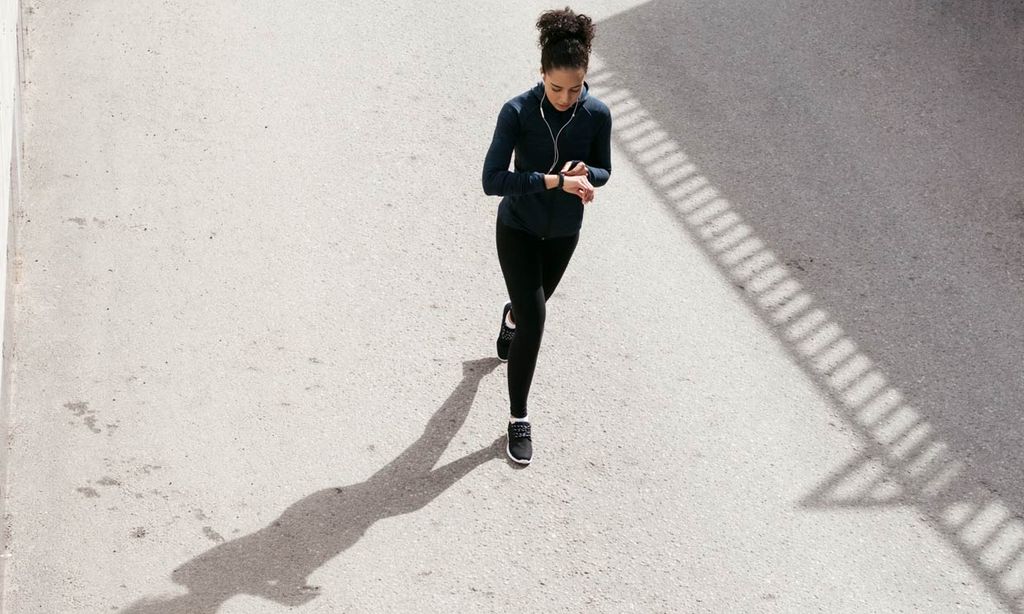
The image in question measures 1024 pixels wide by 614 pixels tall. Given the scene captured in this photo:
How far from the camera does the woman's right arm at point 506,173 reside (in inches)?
207

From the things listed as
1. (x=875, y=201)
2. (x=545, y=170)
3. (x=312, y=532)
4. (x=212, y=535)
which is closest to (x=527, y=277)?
(x=545, y=170)

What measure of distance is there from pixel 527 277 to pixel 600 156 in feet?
2.00

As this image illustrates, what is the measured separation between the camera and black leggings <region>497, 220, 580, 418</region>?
554cm

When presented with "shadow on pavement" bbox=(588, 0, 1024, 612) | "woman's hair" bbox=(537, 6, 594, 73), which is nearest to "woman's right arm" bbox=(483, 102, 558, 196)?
"woman's hair" bbox=(537, 6, 594, 73)

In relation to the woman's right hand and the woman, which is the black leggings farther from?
the woman's right hand

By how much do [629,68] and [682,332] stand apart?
2.86 metres

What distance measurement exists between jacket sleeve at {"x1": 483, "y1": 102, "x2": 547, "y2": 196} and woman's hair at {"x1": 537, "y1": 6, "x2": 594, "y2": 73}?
0.28m

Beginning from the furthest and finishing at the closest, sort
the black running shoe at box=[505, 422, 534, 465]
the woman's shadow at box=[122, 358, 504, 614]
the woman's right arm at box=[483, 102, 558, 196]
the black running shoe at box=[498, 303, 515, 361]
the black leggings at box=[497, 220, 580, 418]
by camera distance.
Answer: the black running shoe at box=[498, 303, 515, 361]
the black running shoe at box=[505, 422, 534, 465]
the black leggings at box=[497, 220, 580, 418]
the woman's right arm at box=[483, 102, 558, 196]
the woman's shadow at box=[122, 358, 504, 614]

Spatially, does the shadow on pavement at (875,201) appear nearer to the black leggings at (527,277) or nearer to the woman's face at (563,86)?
the black leggings at (527,277)

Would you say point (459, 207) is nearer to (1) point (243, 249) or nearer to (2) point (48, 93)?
(1) point (243, 249)

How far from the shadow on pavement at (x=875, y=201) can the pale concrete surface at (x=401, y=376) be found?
4 cm

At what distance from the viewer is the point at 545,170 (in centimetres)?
543

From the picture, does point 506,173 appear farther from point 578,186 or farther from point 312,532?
point 312,532

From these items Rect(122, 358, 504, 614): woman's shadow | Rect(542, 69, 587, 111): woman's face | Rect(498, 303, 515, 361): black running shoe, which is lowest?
Rect(122, 358, 504, 614): woman's shadow
